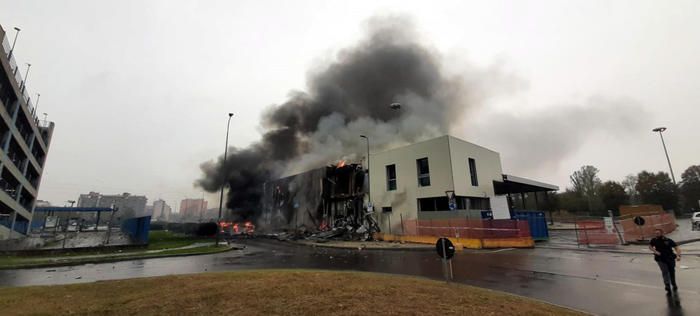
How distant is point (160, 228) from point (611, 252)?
73.0 meters

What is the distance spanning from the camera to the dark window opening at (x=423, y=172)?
2392 centimetres

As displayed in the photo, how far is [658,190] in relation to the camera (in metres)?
52.4

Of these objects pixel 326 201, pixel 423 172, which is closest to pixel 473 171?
pixel 423 172

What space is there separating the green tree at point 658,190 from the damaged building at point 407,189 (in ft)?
118

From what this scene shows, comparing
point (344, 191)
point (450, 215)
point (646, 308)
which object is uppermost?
point (344, 191)

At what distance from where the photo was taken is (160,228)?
64312mm

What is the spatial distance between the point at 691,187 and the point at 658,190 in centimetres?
710

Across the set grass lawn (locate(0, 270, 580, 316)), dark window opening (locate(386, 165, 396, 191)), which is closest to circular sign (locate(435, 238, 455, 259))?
grass lawn (locate(0, 270, 580, 316))

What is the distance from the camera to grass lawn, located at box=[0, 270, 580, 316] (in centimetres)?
485

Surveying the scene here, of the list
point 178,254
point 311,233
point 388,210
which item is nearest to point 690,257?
point 388,210

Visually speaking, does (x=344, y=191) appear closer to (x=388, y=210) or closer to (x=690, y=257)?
(x=388, y=210)

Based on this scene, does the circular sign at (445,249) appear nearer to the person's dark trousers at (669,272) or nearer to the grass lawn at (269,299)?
the grass lawn at (269,299)


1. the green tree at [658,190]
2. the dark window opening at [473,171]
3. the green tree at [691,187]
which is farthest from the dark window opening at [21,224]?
the green tree at [691,187]

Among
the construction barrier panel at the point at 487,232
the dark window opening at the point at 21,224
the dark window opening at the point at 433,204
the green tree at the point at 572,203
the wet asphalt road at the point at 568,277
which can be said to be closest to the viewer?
the wet asphalt road at the point at 568,277
